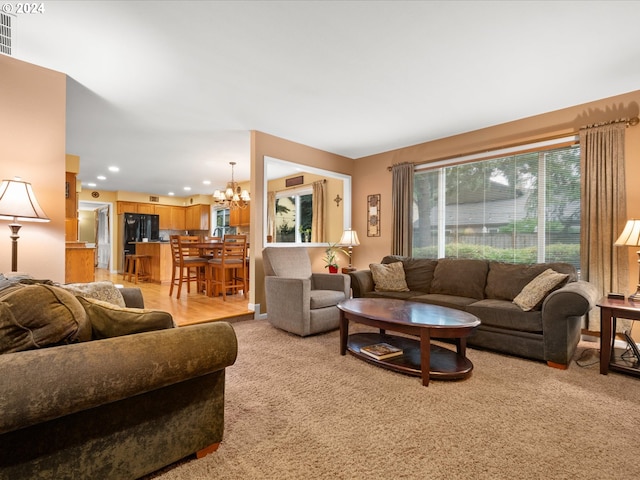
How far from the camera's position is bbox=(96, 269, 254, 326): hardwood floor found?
4041 mm

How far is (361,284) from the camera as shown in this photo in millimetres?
4176

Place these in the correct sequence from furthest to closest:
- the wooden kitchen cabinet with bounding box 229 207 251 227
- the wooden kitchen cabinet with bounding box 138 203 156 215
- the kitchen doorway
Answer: the wooden kitchen cabinet with bounding box 138 203 156 215, the kitchen doorway, the wooden kitchen cabinet with bounding box 229 207 251 227

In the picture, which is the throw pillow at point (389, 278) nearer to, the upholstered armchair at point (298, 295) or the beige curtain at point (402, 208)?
the upholstered armchair at point (298, 295)

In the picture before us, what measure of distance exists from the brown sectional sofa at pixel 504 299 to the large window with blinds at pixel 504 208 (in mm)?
530

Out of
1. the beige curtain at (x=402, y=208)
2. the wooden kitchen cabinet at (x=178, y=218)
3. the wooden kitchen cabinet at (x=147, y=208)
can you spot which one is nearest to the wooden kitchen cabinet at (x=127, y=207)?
the wooden kitchen cabinet at (x=147, y=208)

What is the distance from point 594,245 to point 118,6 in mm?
4644

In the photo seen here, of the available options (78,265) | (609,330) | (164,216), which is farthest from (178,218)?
(609,330)

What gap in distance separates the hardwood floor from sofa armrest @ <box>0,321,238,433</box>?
255cm

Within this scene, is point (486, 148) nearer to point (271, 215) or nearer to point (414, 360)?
point (414, 360)

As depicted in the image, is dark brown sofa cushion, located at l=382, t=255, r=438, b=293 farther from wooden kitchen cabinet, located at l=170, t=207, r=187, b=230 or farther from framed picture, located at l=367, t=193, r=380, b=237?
wooden kitchen cabinet, located at l=170, t=207, r=187, b=230

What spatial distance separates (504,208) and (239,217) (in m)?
6.16

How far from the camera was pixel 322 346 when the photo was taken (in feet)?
10.5

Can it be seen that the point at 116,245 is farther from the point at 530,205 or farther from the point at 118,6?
the point at 530,205

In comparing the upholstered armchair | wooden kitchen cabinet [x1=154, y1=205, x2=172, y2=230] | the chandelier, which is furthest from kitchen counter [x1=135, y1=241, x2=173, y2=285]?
the upholstered armchair
